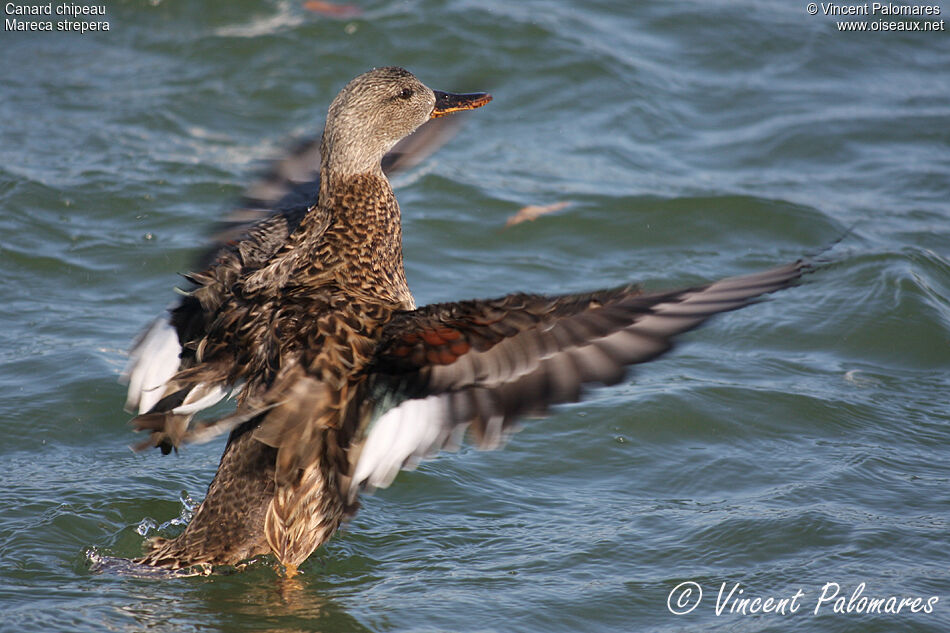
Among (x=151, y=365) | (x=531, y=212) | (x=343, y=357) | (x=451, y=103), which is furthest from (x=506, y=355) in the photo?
(x=531, y=212)

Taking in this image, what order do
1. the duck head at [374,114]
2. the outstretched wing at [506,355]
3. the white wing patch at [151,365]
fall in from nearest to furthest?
the outstretched wing at [506,355] < the white wing patch at [151,365] < the duck head at [374,114]

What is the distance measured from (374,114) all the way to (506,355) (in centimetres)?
171

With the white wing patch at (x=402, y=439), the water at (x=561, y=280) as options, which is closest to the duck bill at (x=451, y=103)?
the water at (x=561, y=280)

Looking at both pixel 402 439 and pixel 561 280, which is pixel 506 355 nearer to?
pixel 402 439

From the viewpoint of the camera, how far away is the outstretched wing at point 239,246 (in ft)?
14.4

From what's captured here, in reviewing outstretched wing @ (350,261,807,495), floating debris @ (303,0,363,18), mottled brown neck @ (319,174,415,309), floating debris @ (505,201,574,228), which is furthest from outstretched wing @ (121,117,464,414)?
floating debris @ (303,0,363,18)

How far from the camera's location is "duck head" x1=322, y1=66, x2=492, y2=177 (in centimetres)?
463

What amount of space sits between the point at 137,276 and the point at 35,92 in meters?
2.87

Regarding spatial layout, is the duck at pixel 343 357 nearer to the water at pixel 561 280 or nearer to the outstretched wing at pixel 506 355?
the outstretched wing at pixel 506 355

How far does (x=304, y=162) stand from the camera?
5715 millimetres

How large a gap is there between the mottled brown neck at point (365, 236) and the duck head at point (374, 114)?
0.28ft

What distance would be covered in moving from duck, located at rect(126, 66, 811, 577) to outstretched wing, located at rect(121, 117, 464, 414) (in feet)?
0.04

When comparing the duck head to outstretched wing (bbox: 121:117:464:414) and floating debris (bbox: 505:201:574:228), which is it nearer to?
outstretched wing (bbox: 121:117:464:414)

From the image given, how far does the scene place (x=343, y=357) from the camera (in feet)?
12.3
